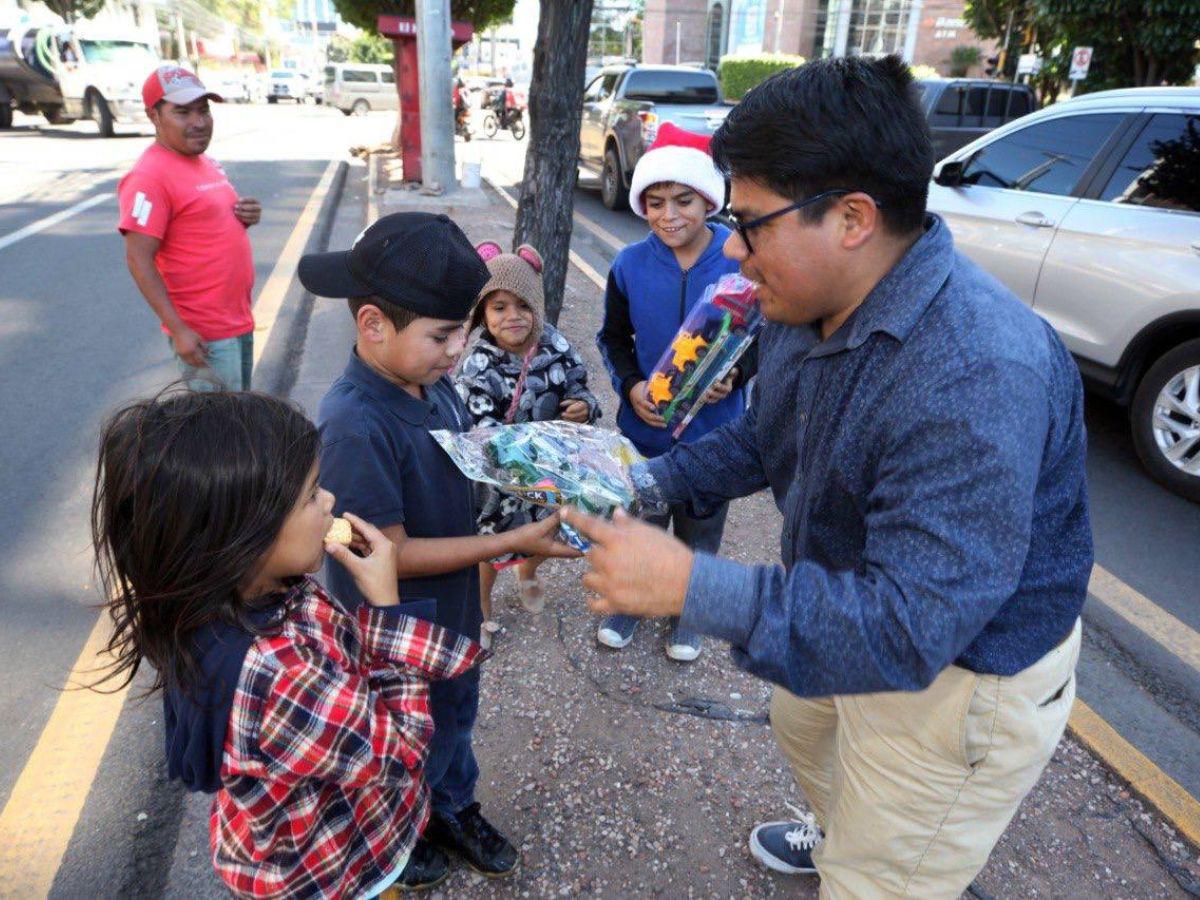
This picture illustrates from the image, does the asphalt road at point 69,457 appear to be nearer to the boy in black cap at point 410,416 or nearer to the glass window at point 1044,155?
the boy in black cap at point 410,416

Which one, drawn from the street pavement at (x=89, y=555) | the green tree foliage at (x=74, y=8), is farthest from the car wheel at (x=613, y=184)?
the green tree foliage at (x=74, y=8)

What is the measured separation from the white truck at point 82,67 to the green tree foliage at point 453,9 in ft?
24.4

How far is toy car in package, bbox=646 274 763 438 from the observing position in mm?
2547

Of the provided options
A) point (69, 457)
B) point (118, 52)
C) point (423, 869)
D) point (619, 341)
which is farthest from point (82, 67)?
point (423, 869)

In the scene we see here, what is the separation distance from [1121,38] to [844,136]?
50.5ft

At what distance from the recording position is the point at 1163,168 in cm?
437

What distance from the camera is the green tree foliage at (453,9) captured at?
49.1ft

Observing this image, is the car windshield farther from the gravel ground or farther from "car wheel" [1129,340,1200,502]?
"car wheel" [1129,340,1200,502]

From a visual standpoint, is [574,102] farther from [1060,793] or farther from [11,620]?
[1060,793]

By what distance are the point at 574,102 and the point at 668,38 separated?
181 ft

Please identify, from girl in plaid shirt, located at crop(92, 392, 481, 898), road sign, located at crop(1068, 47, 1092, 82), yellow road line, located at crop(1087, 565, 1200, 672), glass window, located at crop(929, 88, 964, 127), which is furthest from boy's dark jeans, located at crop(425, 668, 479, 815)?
road sign, located at crop(1068, 47, 1092, 82)

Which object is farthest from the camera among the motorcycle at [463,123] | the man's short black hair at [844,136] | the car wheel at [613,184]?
the motorcycle at [463,123]

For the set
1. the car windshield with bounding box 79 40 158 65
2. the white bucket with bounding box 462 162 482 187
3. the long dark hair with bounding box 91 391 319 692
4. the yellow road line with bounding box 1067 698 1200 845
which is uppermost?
the car windshield with bounding box 79 40 158 65

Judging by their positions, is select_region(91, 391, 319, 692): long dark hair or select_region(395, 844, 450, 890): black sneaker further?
select_region(395, 844, 450, 890): black sneaker
